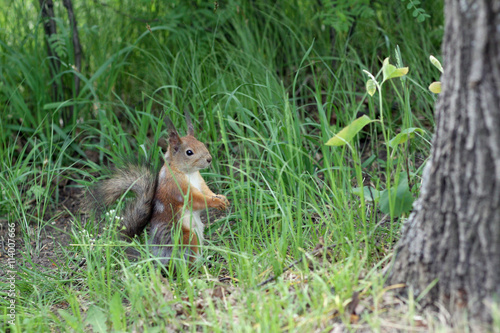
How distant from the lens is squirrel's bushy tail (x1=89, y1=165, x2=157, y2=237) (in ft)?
9.86

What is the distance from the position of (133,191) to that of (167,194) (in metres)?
0.24

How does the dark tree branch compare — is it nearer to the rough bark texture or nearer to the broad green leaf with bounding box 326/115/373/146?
the broad green leaf with bounding box 326/115/373/146

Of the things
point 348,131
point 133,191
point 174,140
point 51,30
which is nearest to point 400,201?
point 348,131

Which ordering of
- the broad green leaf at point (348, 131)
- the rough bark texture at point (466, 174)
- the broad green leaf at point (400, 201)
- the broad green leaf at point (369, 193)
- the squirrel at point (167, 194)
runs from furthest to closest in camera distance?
the squirrel at point (167, 194), the broad green leaf at point (369, 193), the broad green leaf at point (400, 201), the broad green leaf at point (348, 131), the rough bark texture at point (466, 174)

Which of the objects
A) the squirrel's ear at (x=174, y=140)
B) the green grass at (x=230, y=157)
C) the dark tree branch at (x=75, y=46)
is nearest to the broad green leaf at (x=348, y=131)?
the green grass at (x=230, y=157)

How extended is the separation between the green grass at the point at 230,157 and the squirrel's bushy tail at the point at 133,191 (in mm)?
148

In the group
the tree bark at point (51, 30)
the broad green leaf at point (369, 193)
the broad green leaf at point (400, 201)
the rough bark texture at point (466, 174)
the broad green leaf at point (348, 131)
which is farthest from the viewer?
the tree bark at point (51, 30)

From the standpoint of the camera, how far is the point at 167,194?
119 inches

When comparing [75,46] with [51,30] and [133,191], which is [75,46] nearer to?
[51,30]

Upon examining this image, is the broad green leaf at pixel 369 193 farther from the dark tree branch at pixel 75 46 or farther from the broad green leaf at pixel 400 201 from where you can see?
the dark tree branch at pixel 75 46

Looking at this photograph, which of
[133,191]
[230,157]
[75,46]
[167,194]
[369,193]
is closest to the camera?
[369,193]

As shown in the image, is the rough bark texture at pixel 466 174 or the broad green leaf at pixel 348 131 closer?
the rough bark texture at pixel 466 174

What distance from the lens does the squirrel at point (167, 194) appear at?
117 inches

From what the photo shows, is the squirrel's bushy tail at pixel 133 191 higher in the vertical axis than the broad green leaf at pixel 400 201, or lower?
lower
